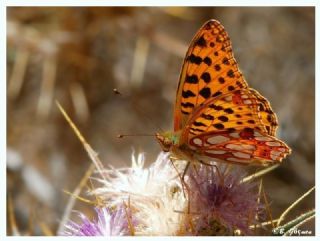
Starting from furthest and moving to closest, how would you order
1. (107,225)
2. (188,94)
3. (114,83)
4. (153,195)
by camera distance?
(114,83) < (188,94) < (153,195) < (107,225)

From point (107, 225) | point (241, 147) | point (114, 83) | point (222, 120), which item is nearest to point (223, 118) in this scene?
point (222, 120)

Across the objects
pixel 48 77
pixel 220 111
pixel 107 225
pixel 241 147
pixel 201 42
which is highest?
pixel 48 77

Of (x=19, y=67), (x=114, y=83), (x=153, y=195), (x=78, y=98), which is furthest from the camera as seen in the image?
(x=114, y=83)

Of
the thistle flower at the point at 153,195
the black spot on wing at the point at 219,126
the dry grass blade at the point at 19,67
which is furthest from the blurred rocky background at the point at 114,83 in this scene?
the black spot on wing at the point at 219,126

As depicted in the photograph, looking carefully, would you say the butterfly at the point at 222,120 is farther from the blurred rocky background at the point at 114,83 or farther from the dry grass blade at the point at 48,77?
the dry grass blade at the point at 48,77

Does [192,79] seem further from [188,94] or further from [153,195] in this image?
[153,195]
